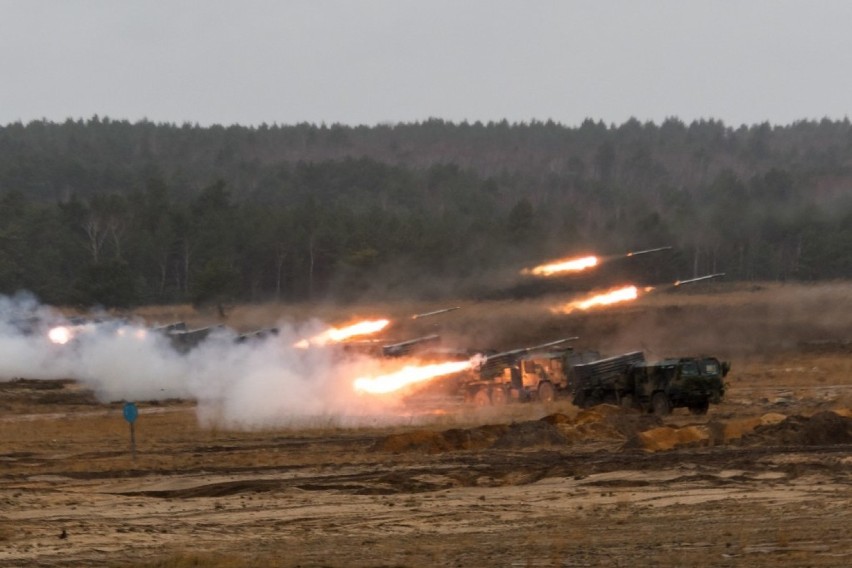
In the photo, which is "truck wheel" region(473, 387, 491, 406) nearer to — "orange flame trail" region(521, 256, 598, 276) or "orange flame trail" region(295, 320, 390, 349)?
"orange flame trail" region(295, 320, 390, 349)

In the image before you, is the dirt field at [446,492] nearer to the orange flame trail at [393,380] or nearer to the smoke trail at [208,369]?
the orange flame trail at [393,380]

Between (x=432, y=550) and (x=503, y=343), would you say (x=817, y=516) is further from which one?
(x=503, y=343)

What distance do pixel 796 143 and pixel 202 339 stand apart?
132m

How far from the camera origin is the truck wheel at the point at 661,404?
40688 millimetres

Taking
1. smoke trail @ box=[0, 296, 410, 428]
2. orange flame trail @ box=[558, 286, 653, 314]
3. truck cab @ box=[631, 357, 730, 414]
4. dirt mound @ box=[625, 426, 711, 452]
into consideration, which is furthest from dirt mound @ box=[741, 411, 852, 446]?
smoke trail @ box=[0, 296, 410, 428]

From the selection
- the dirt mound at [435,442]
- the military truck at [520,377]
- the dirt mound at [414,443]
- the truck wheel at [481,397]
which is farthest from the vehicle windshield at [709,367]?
the dirt mound at [414,443]

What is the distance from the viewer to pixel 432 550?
679 inches

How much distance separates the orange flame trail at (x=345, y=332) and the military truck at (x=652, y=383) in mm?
8538

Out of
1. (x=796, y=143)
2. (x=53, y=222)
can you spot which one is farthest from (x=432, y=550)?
(x=796, y=143)

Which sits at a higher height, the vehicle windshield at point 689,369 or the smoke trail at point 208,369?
the smoke trail at point 208,369

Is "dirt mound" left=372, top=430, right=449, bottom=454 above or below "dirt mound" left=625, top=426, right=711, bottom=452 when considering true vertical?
above

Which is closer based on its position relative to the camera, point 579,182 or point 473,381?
point 473,381

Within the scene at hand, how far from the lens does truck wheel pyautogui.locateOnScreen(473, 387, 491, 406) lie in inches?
1924

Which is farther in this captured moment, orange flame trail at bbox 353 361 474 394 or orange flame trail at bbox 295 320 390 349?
orange flame trail at bbox 295 320 390 349
